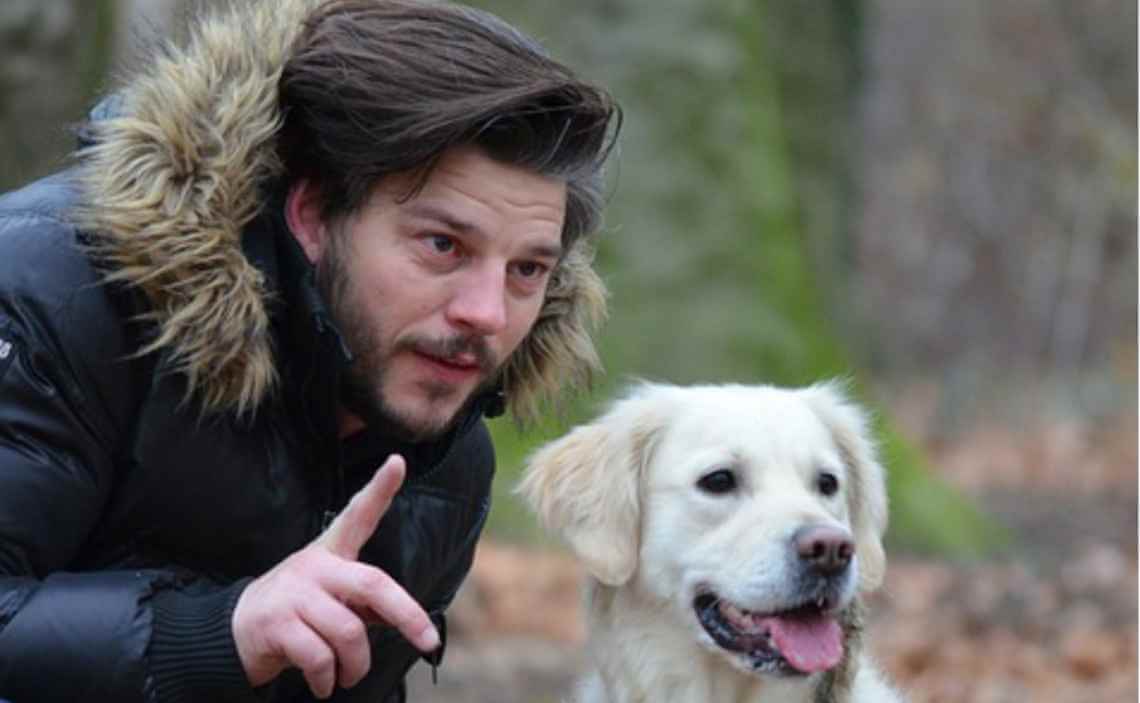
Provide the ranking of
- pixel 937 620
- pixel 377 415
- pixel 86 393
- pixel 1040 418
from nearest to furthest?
pixel 86 393
pixel 377 415
pixel 937 620
pixel 1040 418

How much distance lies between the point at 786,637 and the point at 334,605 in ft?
4.06

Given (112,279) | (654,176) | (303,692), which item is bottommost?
(654,176)

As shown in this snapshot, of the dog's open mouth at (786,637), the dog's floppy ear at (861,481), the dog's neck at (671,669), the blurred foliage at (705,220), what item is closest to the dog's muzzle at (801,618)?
the dog's open mouth at (786,637)

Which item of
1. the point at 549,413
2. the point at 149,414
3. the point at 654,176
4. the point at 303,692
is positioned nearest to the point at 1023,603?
the point at 654,176

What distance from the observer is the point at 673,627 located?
174 inches

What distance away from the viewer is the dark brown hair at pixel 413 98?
12.7 feet

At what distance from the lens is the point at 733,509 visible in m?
4.32

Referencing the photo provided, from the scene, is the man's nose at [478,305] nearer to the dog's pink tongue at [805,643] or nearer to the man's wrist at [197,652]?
the man's wrist at [197,652]

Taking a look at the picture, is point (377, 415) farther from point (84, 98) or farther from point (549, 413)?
point (84, 98)

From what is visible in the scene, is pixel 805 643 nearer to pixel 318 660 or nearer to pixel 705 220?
pixel 318 660

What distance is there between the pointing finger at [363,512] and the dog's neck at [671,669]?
1.19 m

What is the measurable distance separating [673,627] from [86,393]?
1.42 metres

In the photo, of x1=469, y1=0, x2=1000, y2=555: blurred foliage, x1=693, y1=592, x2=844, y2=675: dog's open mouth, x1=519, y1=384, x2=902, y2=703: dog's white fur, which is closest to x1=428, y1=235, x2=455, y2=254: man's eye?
x1=519, y1=384, x2=902, y2=703: dog's white fur

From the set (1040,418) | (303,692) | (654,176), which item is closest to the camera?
(303,692)
